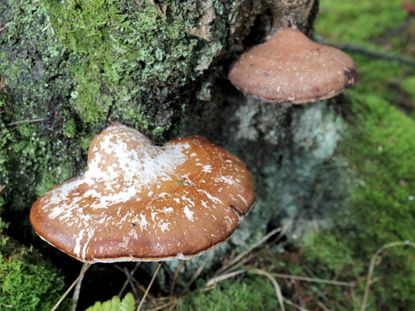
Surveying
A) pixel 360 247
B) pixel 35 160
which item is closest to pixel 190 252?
pixel 35 160

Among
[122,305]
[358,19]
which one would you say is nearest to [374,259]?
[122,305]

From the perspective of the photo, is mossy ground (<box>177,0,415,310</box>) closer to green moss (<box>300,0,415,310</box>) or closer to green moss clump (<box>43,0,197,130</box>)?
green moss (<box>300,0,415,310</box>)

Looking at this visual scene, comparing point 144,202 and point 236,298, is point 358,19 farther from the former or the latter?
point 144,202

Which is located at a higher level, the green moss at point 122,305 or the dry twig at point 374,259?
the green moss at point 122,305

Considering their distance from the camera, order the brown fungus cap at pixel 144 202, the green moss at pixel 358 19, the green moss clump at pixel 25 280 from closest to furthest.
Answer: the brown fungus cap at pixel 144 202 → the green moss clump at pixel 25 280 → the green moss at pixel 358 19

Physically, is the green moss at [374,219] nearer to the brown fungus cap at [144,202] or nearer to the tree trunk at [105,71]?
the tree trunk at [105,71]

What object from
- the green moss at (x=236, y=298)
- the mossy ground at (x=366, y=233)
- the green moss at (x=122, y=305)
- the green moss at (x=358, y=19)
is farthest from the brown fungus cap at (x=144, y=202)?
the green moss at (x=358, y=19)

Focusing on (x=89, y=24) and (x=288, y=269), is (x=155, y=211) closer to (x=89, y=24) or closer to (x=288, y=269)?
(x=89, y=24)

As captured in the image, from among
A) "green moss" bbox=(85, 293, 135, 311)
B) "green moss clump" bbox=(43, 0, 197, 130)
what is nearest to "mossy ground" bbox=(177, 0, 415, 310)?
"green moss" bbox=(85, 293, 135, 311)
